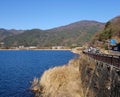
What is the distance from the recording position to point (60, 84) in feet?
129

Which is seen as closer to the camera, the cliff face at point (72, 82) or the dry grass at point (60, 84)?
the cliff face at point (72, 82)

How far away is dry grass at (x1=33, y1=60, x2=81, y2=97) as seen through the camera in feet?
118

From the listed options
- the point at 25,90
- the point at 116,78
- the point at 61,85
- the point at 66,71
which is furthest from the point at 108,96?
the point at 25,90

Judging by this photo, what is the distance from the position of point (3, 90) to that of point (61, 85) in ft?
45.5

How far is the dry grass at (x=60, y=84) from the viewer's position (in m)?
35.8

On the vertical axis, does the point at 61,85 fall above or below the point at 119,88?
below

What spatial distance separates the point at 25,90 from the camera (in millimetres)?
48031

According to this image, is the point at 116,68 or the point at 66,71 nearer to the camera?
→ the point at 116,68

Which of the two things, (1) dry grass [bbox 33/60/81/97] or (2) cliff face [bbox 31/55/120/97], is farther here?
(1) dry grass [bbox 33/60/81/97]

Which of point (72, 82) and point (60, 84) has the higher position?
point (72, 82)

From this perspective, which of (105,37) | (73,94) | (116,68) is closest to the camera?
(116,68)

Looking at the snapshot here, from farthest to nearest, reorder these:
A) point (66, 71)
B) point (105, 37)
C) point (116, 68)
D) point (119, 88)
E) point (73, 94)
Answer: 1. point (105, 37)
2. point (66, 71)
3. point (73, 94)
4. point (116, 68)
5. point (119, 88)

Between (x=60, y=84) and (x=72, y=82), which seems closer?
(x=72, y=82)

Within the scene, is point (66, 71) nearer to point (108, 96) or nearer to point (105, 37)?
point (108, 96)
